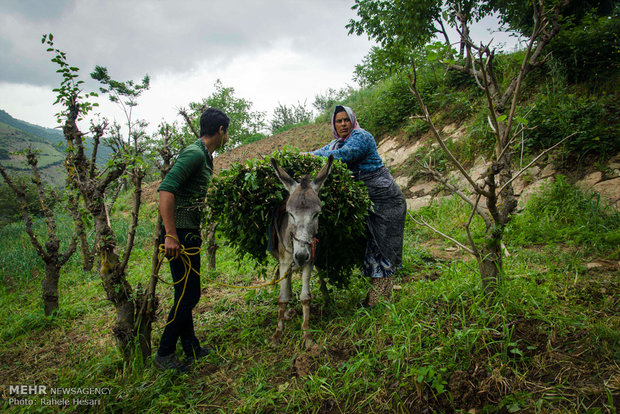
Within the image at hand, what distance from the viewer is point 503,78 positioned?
25.8 ft

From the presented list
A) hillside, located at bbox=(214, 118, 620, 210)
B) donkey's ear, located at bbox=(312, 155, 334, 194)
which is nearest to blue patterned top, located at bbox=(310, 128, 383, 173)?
donkey's ear, located at bbox=(312, 155, 334, 194)

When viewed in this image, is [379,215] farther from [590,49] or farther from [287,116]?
[287,116]

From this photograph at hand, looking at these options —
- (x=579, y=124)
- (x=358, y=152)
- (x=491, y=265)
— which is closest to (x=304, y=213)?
(x=358, y=152)

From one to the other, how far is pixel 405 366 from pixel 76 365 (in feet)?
11.5

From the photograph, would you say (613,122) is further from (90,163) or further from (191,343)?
(90,163)

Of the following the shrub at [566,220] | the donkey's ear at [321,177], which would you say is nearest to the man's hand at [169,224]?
the donkey's ear at [321,177]

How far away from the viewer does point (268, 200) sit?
10.3 feet

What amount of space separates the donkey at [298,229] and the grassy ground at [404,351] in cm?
41

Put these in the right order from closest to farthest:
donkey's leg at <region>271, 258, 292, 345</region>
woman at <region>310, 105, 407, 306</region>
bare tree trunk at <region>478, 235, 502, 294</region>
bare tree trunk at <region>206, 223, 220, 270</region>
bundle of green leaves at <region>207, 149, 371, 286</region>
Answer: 1. bare tree trunk at <region>478, 235, 502, 294</region>
2. bundle of green leaves at <region>207, 149, 371, 286</region>
3. donkey's leg at <region>271, 258, 292, 345</region>
4. woman at <region>310, 105, 407, 306</region>
5. bare tree trunk at <region>206, 223, 220, 270</region>

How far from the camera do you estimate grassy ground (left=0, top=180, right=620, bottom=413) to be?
1.97 m

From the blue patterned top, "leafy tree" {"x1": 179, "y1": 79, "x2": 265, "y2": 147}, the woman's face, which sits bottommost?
the blue patterned top

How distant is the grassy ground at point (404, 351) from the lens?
1.97 meters

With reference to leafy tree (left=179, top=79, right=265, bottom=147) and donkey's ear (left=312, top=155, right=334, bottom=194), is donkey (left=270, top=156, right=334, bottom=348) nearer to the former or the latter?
donkey's ear (left=312, top=155, right=334, bottom=194)

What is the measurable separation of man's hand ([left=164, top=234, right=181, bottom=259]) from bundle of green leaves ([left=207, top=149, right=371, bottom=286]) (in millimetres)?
556
